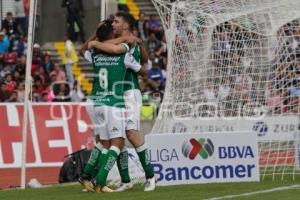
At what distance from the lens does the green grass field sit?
10.9 m

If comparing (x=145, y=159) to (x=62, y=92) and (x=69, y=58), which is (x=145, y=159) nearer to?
(x=62, y=92)

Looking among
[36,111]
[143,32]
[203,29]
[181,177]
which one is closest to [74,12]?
[143,32]

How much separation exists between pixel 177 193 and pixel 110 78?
1602mm

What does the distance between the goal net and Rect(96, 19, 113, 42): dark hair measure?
9.51ft

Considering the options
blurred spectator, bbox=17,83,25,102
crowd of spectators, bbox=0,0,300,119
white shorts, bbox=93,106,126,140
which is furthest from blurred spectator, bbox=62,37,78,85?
white shorts, bbox=93,106,126,140

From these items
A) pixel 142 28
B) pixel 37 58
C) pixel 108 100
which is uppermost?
pixel 142 28

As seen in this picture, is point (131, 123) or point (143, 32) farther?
point (143, 32)

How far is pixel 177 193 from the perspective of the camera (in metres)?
11.4

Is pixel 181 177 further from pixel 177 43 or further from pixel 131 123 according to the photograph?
pixel 177 43

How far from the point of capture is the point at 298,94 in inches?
590

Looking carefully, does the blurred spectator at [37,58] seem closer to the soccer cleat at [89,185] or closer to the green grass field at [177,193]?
the green grass field at [177,193]

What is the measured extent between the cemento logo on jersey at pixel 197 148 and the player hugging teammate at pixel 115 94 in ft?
3.41

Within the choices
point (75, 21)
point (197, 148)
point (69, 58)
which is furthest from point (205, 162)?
point (75, 21)

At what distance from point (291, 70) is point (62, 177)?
3.97 m
